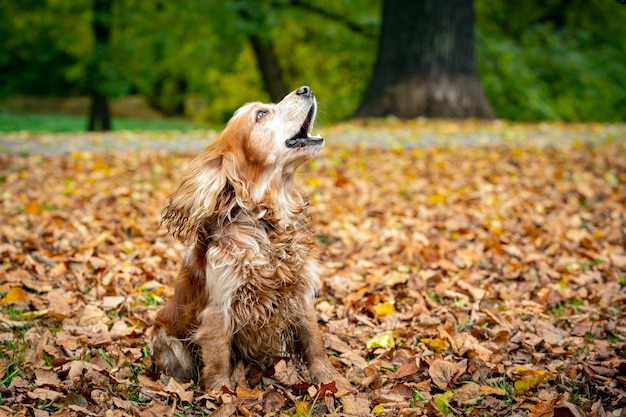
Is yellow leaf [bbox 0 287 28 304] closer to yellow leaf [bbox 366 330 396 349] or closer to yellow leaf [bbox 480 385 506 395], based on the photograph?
yellow leaf [bbox 366 330 396 349]

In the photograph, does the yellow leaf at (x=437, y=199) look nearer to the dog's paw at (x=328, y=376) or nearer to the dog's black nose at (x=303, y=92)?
the dog's black nose at (x=303, y=92)

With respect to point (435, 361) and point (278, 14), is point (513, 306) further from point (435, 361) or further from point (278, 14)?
point (278, 14)

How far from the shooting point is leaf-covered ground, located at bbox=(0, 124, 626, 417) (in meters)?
3.19

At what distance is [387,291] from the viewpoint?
4.65 m

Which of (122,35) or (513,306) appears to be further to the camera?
(122,35)

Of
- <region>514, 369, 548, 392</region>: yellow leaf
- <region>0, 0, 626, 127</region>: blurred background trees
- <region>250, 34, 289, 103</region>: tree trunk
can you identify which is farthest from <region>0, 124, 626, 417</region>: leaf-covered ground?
<region>250, 34, 289, 103</region>: tree trunk

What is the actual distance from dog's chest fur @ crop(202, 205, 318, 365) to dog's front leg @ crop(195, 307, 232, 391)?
0.16 ft

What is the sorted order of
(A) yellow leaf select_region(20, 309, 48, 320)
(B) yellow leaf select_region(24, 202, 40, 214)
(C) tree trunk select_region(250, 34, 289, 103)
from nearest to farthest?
(A) yellow leaf select_region(20, 309, 48, 320), (B) yellow leaf select_region(24, 202, 40, 214), (C) tree trunk select_region(250, 34, 289, 103)

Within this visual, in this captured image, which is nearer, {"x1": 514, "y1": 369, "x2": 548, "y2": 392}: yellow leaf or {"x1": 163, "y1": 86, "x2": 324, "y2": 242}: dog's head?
{"x1": 514, "y1": 369, "x2": 548, "y2": 392}: yellow leaf

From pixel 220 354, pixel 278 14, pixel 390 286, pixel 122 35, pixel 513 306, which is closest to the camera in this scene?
pixel 220 354

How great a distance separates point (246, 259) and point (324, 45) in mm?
17783

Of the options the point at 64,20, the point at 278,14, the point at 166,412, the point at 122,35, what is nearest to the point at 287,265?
the point at 166,412

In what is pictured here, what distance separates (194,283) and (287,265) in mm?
505

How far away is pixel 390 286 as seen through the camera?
15.5 ft
